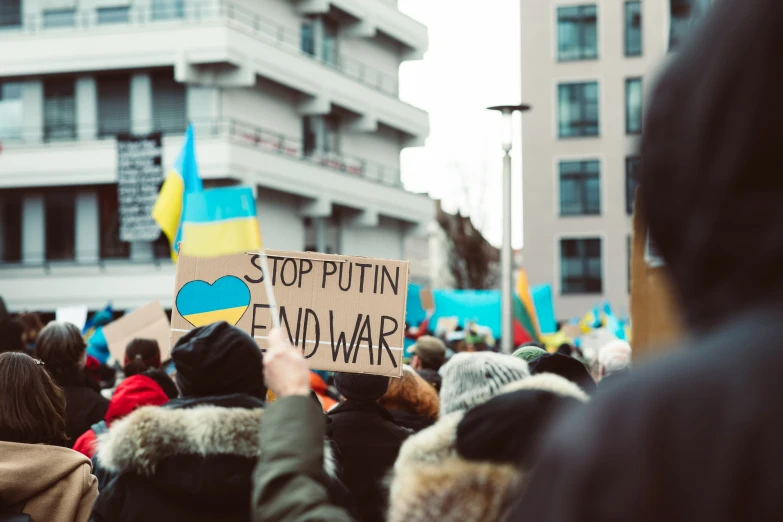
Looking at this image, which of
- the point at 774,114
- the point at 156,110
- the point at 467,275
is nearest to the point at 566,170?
the point at 467,275

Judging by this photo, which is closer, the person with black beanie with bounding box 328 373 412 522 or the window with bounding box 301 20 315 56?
the person with black beanie with bounding box 328 373 412 522

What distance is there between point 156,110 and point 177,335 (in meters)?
30.8

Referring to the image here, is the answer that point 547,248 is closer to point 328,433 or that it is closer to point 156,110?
point 156,110

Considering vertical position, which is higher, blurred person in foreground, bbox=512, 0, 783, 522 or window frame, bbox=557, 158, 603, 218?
window frame, bbox=557, 158, 603, 218

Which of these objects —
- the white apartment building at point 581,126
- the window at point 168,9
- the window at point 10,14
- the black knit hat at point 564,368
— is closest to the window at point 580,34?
the white apartment building at point 581,126

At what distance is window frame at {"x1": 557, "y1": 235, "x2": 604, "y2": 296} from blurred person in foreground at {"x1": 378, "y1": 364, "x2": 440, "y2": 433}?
4521cm

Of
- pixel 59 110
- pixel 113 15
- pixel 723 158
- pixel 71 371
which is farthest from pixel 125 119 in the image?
pixel 723 158

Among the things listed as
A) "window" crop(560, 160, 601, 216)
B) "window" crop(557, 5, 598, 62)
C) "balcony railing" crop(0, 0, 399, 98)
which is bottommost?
"window" crop(560, 160, 601, 216)

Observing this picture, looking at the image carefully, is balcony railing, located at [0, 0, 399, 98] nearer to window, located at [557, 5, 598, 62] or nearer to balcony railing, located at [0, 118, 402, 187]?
balcony railing, located at [0, 118, 402, 187]

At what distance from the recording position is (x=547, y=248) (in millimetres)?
52062

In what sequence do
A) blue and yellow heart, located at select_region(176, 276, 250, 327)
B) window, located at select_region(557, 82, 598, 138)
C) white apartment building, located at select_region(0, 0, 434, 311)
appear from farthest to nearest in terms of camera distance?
window, located at select_region(557, 82, 598, 138)
white apartment building, located at select_region(0, 0, 434, 311)
blue and yellow heart, located at select_region(176, 276, 250, 327)

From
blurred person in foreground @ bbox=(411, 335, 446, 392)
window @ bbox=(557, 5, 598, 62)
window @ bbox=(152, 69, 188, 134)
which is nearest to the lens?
blurred person in foreground @ bbox=(411, 335, 446, 392)

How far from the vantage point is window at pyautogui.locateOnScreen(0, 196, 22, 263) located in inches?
1431

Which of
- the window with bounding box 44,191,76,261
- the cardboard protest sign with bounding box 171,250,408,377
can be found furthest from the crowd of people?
the window with bounding box 44,191,76,261
